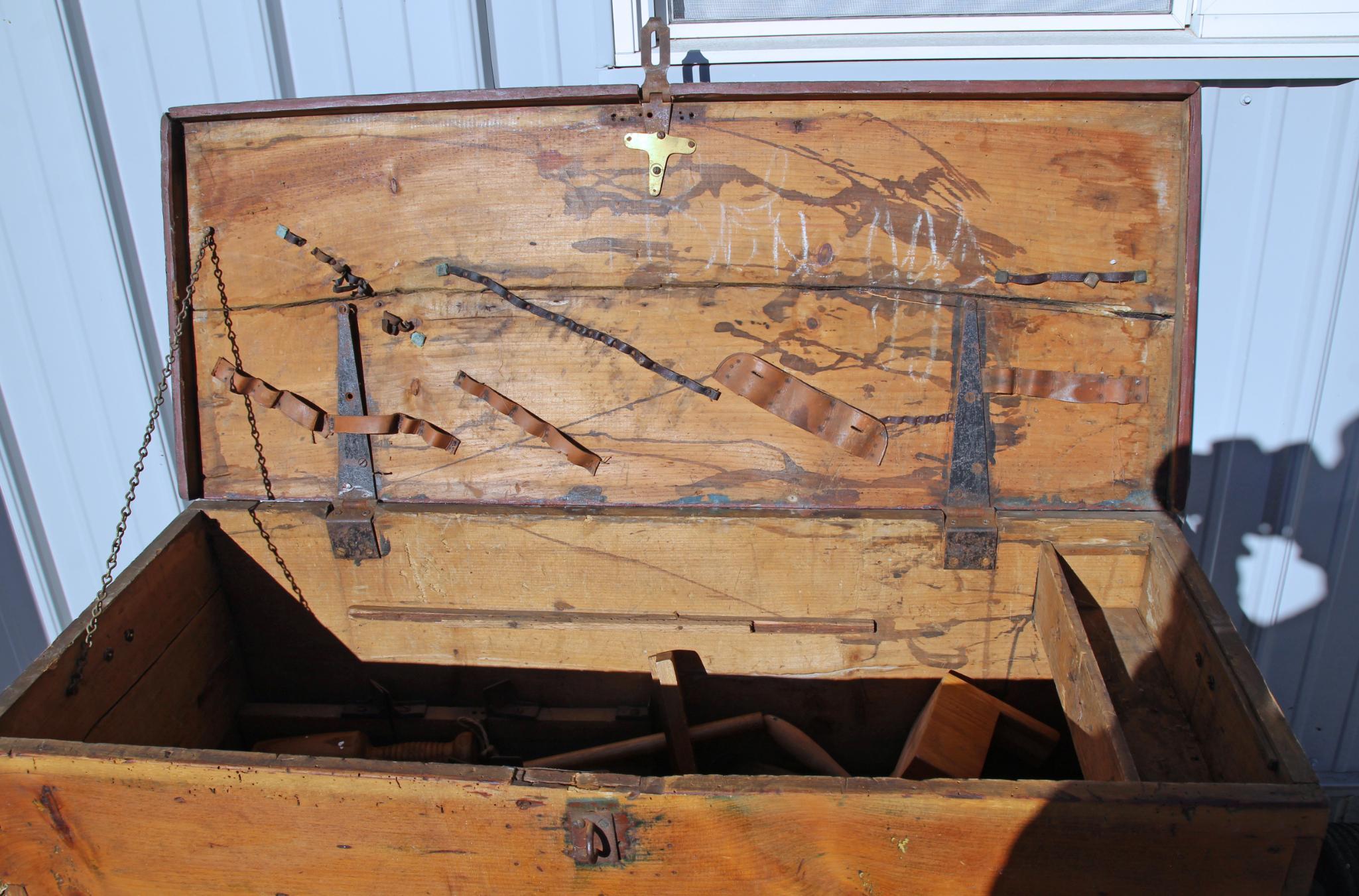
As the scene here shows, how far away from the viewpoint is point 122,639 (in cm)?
183

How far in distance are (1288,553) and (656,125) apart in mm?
2229

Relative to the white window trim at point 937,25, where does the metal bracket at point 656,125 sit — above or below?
below

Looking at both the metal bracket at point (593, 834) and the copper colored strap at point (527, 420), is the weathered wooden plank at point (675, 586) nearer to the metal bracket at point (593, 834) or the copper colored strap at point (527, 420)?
the copper colored strap at point (527, 420)

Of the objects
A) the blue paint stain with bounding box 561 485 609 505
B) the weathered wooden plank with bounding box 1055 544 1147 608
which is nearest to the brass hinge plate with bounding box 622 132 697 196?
the blue paint stain with bounding box 561 485 609 505

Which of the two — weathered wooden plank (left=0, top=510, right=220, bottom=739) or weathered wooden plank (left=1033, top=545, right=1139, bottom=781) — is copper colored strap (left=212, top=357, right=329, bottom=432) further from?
weathered wooden plank (left=1033, top=545, right=1139, bottom=781)

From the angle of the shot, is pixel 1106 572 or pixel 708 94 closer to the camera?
pixel 708 94

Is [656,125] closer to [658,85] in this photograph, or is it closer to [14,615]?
[658,85]

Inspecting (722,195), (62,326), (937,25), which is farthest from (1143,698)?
(62,326)

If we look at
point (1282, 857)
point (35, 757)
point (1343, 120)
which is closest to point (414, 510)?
point (35, 757)

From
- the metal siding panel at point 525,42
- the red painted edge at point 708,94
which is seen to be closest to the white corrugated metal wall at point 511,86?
the metal siding panel at point 525,42

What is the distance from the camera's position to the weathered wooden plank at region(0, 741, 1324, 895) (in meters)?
1.21

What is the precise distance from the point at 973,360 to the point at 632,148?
93 centimetres

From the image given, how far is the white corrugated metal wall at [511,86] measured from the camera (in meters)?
2.19

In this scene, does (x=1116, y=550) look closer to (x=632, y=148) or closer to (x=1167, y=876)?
(x=1167, y=876)
